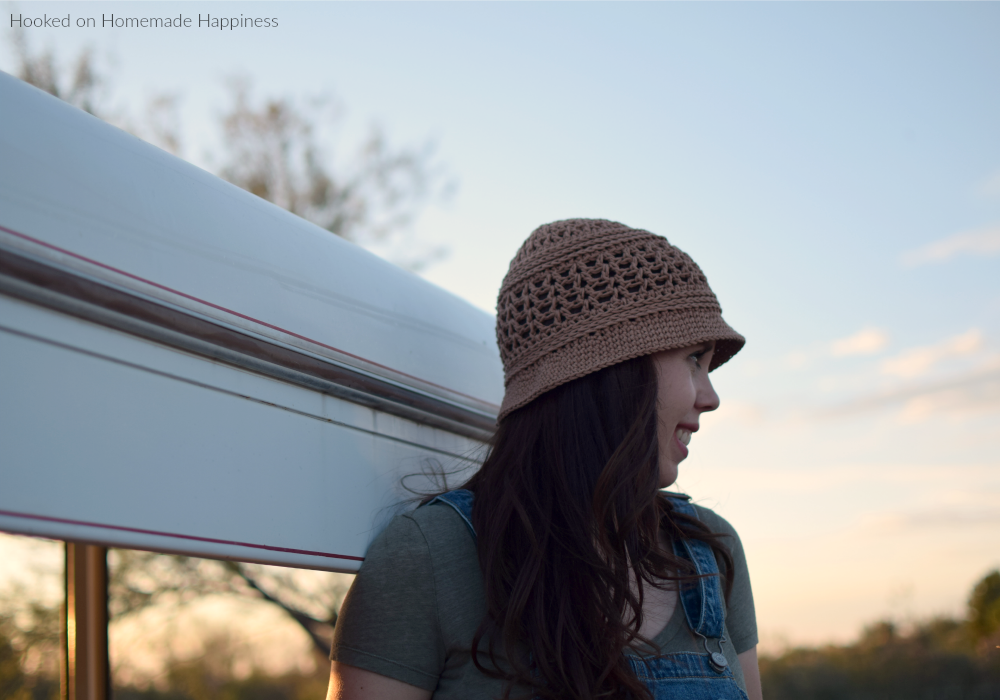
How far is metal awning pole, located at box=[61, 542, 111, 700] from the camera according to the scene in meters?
2.02

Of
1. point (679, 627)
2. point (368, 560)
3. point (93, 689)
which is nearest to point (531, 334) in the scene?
point (368, 560)

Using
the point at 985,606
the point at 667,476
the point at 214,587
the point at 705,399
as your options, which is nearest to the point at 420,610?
the point at 667,476

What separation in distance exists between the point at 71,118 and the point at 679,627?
1.47 meters

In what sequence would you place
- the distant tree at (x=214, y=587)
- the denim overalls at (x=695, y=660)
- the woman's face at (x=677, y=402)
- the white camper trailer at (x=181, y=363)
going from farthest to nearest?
the distant tree at (x=214, y=587) → the woman's face at (x=677, y=402) → the denim overalls at (x=695, y=660) → the white camper trailer at (x=181, y=363)

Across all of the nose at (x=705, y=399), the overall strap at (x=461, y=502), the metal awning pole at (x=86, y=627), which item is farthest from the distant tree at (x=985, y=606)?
the metal awning pole at (x=86, y=627)

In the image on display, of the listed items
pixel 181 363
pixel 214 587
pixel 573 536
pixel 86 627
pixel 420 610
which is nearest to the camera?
pixel 181 363

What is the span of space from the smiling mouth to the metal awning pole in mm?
1528

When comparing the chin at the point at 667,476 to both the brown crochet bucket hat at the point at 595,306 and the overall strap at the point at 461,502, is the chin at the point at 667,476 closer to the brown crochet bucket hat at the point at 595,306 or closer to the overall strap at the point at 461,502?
the brown crochet bucket hat at the point at 595,306

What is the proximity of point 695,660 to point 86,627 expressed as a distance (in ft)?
5.12

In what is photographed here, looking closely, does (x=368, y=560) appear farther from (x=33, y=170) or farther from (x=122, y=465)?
(x=33, y=170)

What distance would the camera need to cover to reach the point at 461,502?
5.30 ft

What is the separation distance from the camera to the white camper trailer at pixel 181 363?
107 centimetres

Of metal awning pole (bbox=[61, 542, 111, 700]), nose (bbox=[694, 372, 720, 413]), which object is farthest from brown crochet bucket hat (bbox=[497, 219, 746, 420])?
metal awning pole (bbox=[61, 542, 111, 700])

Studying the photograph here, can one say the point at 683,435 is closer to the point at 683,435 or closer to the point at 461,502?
the point at 683,435
